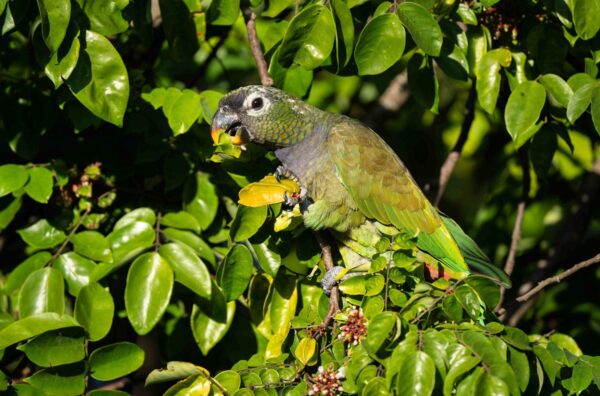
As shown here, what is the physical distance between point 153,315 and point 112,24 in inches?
37.8

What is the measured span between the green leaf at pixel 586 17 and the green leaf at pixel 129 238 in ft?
5.30

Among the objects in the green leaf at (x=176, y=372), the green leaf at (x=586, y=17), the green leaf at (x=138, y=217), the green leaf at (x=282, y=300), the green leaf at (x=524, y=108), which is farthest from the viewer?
the green leaf at (x=138, y=217)

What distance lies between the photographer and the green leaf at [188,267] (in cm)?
272

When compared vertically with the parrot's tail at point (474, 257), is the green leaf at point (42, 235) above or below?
below

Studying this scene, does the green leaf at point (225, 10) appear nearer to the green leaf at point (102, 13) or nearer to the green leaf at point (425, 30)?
the green leaf at point (102, 13)

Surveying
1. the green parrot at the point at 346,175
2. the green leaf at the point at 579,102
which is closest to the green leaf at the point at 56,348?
the green parrot at the point at 346,175

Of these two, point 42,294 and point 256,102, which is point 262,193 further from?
point 42,294

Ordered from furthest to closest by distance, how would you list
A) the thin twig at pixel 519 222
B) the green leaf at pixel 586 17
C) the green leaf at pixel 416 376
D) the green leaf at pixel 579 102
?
the thin twig at pixel 519 222 → the green leaf at pixel 579 102 → the green leaf at pixel 586 17 → the green leaf at pixel 416 376

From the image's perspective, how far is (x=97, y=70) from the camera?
251 centimetres

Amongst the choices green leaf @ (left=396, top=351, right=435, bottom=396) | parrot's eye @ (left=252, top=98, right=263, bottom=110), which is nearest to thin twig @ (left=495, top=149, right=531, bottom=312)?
parrot's eye @ (left=252, top=98, right=263, bottom=110)

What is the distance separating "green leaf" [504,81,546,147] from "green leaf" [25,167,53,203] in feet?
5.34

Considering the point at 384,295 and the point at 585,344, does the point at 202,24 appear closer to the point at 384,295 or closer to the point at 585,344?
the point at 384,295

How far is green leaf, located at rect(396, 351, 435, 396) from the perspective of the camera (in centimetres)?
184

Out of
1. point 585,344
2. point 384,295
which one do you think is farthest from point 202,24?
point 585,344
